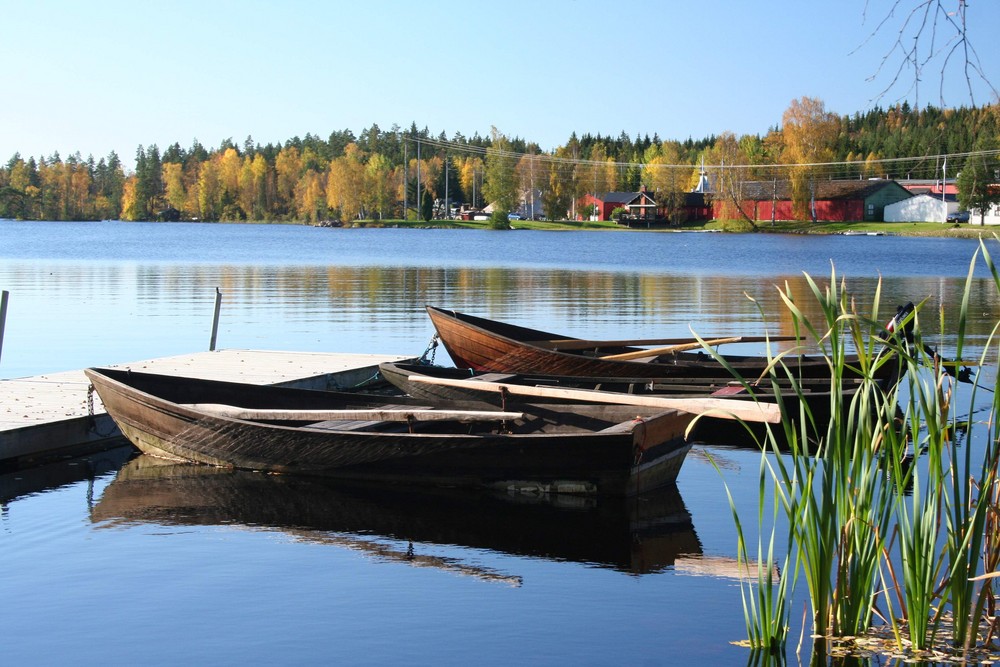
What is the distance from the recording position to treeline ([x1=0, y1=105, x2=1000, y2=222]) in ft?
436

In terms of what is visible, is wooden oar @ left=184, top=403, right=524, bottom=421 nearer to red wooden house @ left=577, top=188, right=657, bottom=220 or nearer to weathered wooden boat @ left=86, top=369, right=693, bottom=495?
weathered wooden boat @ left=86, top=369, right=693, bottom=495

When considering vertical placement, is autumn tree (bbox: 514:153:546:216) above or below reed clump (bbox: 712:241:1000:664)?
above

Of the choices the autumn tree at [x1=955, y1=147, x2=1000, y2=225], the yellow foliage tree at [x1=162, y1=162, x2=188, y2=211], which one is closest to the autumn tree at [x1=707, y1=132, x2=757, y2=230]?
the autumn tree at [x1=955, y1=147, x2=1000, y2=225]

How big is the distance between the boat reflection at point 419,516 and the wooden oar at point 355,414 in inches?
23.9

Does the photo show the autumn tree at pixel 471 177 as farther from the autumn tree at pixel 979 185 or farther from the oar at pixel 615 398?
the oar at pixel 615 398

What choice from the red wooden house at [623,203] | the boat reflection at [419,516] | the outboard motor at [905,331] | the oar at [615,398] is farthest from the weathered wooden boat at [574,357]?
the red wooden house at [623,203]

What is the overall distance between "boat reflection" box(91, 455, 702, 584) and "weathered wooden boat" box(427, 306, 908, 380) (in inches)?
145

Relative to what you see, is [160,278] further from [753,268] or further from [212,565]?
[212,565]

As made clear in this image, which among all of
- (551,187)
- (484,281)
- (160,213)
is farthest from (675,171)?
(484,281)

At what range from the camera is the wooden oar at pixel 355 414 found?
33.5ft

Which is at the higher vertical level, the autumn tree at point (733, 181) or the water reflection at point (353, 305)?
the autumn tree at point (733, 181)

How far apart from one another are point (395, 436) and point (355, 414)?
68 centimetres

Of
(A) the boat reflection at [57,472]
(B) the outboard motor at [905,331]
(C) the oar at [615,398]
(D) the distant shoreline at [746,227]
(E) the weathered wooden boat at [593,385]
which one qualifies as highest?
(D) the distant shoreline at [746,227]

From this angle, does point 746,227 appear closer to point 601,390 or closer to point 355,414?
point 601,390
